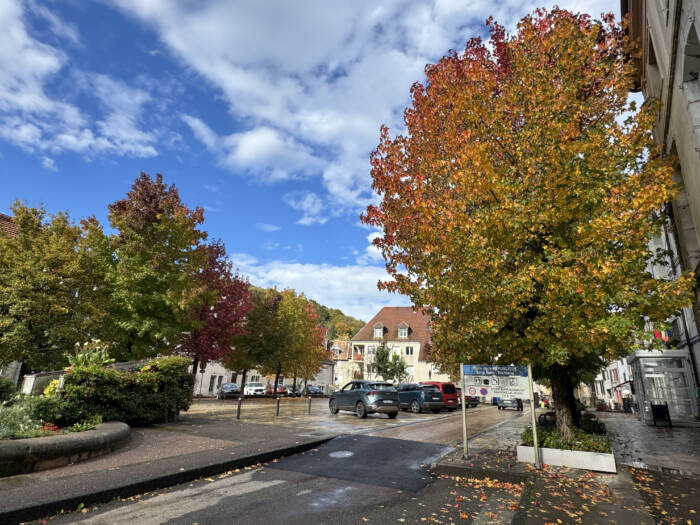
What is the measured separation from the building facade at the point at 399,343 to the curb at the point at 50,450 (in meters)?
47.9

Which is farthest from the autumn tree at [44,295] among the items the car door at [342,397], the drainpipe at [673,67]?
the drainpipe at [673,67]

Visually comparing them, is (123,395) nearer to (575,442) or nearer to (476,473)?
(476,473)

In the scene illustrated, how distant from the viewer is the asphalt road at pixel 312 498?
16.5 ft

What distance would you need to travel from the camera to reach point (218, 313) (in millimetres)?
23906

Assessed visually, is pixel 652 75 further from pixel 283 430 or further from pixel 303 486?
pixel 283 430

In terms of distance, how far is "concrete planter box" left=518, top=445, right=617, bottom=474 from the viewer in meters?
7.55

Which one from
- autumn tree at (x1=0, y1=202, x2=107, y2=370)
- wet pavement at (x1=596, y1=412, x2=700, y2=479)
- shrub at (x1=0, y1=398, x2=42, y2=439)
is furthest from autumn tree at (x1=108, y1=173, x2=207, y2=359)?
wet pavement at (x1=596, y1=412, x2=700, y2=479)

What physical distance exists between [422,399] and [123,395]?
60.0 feet

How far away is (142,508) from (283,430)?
26.2 ft

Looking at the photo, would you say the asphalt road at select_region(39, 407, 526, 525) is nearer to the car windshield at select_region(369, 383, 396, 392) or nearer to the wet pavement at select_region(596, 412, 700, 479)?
the wet pavement at select_region(596, 412, 700, 479)

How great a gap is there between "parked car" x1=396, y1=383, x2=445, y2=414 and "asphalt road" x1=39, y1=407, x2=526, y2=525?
16767 millimetres

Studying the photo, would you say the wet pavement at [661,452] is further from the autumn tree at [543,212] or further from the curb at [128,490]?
the curb at [128,490]

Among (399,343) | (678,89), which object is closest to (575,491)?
(678,89)

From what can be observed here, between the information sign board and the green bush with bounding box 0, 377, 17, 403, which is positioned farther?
the green bush with bounding box 0, 377, 17, 403
